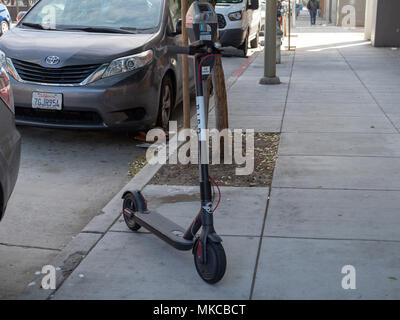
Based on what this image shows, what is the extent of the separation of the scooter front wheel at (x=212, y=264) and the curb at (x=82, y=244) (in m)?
0.86

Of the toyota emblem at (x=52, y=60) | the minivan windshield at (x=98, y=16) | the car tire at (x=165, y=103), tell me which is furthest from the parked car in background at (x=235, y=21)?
the toyota emblem at (x=52, y=60)

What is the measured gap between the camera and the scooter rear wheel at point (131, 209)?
4453 millimetres

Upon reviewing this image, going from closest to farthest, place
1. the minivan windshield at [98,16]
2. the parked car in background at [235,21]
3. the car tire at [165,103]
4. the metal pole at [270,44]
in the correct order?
the car tire at [165,103]
the minivan windshield at [98,16]
the metal pole at [270,44]
the parked car in background at [235,21]

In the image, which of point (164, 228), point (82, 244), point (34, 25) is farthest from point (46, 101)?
point (164, 228)

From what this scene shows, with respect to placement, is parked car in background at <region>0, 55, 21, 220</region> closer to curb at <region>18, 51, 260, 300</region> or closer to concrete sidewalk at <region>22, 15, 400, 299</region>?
curb at <region>18, 51, 260, 300</region>

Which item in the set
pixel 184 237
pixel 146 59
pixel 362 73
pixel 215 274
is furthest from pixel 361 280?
pixel 362 73

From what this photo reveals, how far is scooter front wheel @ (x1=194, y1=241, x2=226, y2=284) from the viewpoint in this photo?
354cm

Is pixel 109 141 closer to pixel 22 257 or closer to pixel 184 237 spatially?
pixel 22 257

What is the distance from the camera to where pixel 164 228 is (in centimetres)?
409

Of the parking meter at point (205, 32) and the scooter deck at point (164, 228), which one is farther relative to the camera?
the scooter deck at point (164, 228)

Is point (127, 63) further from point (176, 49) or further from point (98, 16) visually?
point (176, 49)

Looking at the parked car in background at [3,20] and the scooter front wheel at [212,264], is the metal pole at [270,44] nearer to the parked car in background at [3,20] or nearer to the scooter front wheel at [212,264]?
the scooter front wheel at [212,264]

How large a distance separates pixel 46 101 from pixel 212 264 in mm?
3904

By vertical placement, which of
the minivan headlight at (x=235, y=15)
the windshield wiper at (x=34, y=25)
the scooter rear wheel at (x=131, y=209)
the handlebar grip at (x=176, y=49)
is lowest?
the scooter rear wheel at (x=131, y=209)
